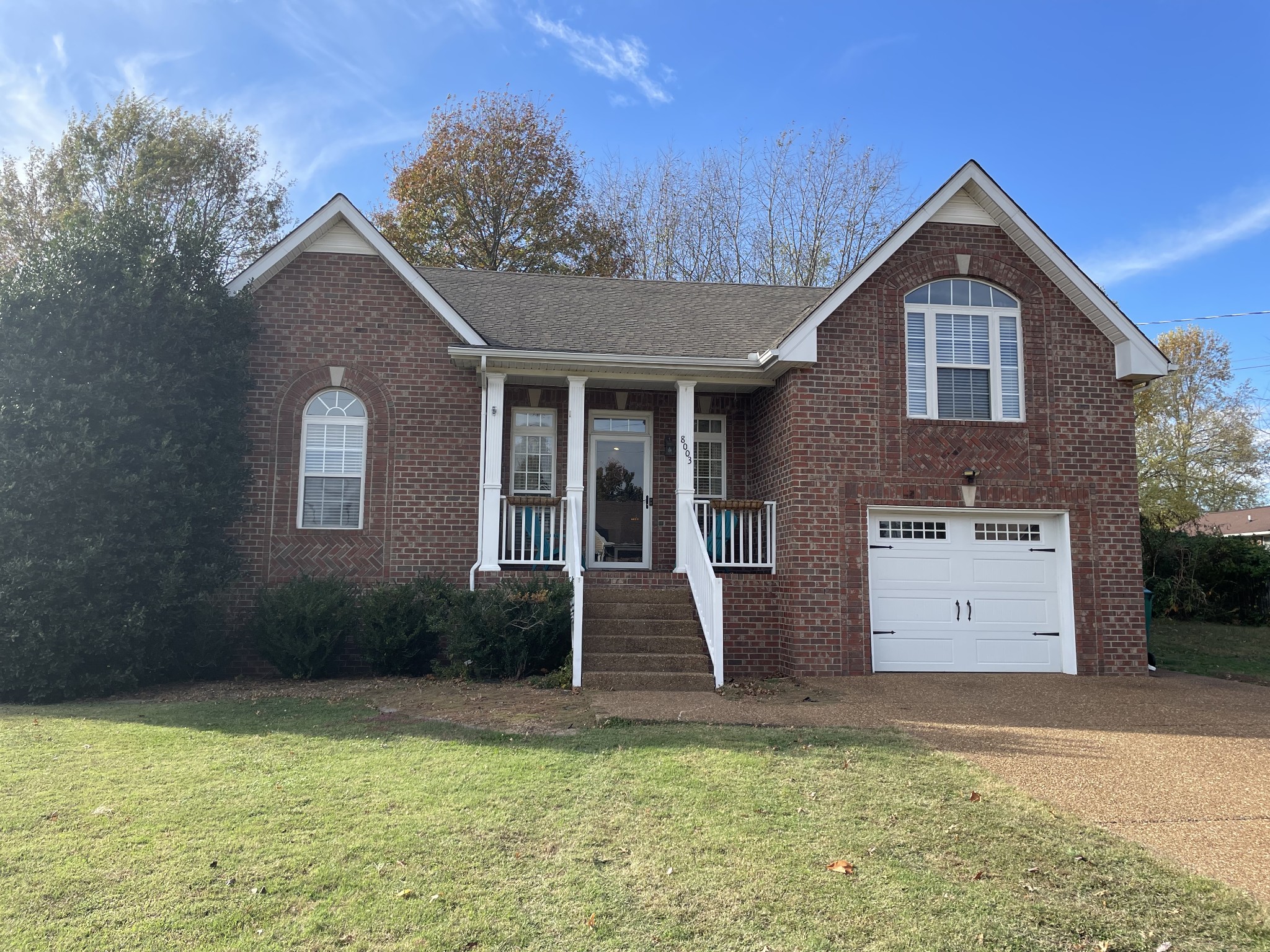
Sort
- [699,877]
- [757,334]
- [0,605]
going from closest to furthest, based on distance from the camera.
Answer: [699,877] < [0,605] < [757,334]

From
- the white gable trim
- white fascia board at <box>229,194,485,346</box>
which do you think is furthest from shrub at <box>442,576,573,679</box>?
the white gable trim

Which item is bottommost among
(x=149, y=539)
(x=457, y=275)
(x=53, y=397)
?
(x=149, y=539)

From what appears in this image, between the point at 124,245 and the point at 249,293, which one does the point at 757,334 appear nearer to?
the point at 249,293

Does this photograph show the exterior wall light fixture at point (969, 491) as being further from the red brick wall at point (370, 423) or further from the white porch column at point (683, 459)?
the red brick wall at point (370, 423)

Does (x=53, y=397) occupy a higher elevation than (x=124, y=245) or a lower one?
lower

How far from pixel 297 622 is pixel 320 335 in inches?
160

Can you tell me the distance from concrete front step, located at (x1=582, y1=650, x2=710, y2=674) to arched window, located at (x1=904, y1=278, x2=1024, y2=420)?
4.53 metres

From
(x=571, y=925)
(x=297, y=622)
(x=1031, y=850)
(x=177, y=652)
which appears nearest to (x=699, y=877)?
(x=571, y=925)

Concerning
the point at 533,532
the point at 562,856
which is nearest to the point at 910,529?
the point at 533,532

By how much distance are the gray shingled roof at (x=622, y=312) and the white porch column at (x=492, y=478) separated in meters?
0.66

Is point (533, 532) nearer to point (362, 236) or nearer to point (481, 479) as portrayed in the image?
point (481, 479)

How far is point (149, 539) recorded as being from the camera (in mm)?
10438

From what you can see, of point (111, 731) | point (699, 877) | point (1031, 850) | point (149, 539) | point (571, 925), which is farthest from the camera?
point (149, 539)

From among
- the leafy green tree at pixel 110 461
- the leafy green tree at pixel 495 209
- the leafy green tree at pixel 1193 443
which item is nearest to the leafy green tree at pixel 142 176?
the leafy green tree at pixel 495 209
